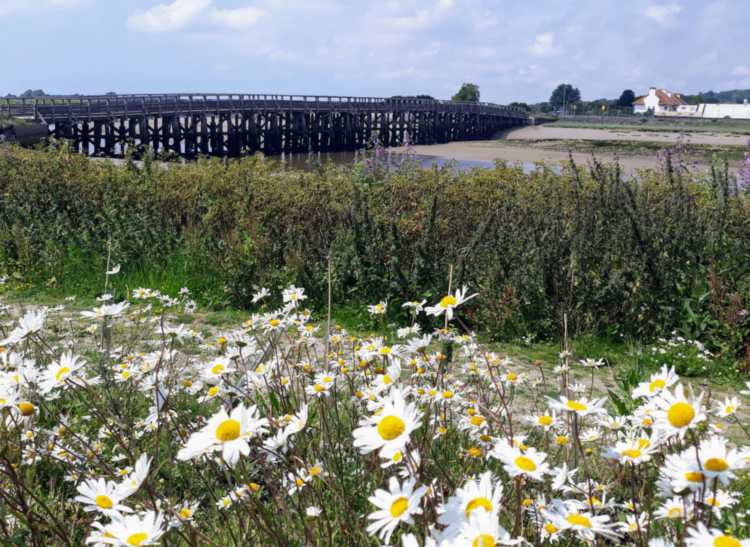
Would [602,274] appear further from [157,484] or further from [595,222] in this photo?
[157,484]

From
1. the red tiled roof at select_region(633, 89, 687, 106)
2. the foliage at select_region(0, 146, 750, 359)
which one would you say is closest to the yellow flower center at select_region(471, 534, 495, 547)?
the foliage at select_region(0, 146, 750, 359)

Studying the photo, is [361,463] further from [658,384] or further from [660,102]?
[660,102]

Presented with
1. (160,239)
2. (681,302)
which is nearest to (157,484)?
(681,302)

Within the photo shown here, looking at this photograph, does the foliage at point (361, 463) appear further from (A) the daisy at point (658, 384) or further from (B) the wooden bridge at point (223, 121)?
(B) the wooden bridge at point (223, 121)

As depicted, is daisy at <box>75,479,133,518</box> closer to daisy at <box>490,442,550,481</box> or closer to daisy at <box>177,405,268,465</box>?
daisy at <box>177,405,268,465</box>

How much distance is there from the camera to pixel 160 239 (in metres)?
7.12

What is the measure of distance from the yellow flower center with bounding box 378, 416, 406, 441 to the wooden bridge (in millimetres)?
19021

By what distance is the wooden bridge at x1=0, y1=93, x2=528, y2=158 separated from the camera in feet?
93.3

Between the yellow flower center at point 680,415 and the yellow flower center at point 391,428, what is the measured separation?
1.62ft

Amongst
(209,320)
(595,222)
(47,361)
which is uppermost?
(595,222)

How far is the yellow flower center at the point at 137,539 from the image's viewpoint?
40.6 inches

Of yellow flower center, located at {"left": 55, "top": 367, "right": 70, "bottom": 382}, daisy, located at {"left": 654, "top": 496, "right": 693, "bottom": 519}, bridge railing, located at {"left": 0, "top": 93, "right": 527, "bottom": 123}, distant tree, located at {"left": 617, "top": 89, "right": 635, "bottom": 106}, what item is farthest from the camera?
distant tree, located at {"left": 617, "top": 89, "right": 635, "bottom": 106}

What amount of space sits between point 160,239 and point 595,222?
5.05 metres

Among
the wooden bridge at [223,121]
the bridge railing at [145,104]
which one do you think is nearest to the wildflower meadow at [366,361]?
the wooden bridge at [223,121]
